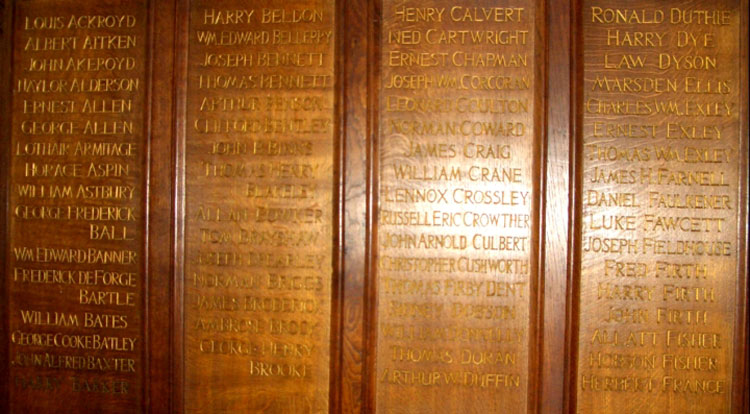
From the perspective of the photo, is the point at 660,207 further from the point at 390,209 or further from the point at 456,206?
the point at 390,209

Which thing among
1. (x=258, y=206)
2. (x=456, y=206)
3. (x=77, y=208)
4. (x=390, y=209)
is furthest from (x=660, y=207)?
(x=77, y=208)

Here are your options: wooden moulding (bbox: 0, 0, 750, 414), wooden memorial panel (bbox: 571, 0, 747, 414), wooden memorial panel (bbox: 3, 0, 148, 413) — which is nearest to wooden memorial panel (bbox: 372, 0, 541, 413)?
wooden moulding (bbox: 0, 0, 750, 414)

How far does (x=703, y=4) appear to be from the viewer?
2959mm

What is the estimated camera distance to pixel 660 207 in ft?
9.70

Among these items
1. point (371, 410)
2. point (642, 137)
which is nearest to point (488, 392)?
point (371, 410)

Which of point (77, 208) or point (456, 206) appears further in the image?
point (77, 208)

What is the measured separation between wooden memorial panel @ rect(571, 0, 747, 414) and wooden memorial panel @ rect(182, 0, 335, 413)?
1.38 m

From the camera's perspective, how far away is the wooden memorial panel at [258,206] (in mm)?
3070

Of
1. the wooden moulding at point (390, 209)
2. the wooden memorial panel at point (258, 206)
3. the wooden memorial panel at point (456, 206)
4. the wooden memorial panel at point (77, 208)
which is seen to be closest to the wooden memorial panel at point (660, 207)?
the wooden moulding at point (390, 209)

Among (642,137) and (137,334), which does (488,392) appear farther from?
(137,334)

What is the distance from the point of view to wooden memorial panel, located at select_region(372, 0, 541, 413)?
2996mm

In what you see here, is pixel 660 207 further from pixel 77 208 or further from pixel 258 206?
pixel 77 208

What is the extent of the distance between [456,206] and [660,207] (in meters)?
1.05

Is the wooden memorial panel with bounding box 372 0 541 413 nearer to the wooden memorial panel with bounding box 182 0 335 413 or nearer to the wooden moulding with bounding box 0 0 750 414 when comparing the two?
the wooden moulding with bounding box 0 0 750 414
